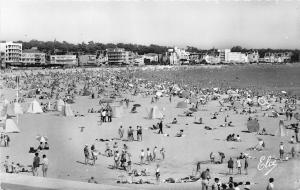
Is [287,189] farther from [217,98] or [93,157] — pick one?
[217,98]

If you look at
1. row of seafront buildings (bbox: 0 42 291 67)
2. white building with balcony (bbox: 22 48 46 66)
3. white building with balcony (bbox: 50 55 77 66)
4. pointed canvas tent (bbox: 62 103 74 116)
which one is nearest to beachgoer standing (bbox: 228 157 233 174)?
pointed canvas tent (bbox: 62 103 74 116)

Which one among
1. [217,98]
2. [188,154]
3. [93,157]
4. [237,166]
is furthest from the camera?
[217,98]

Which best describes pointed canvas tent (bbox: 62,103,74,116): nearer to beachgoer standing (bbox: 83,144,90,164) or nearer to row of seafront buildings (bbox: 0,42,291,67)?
beachgoer standing (bbox: 83,144,90,164)

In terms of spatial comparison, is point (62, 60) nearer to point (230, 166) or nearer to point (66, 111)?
point (66, 111)

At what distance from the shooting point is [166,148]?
21.1 meters

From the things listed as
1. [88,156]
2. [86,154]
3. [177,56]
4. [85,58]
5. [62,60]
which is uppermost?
[177,56]

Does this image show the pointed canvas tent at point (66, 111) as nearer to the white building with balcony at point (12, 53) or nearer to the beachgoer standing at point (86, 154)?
the beachgoer standing at point (86, 154)

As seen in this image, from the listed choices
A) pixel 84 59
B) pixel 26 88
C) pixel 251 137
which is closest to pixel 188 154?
pixel 251 137

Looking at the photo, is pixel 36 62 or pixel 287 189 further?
pixel 36 62

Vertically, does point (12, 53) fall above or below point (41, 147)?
above

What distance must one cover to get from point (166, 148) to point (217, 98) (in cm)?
2307

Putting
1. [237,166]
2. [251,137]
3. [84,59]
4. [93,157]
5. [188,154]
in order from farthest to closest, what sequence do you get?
[84,59], [251,137], [188,154], [93,157], [237,166]

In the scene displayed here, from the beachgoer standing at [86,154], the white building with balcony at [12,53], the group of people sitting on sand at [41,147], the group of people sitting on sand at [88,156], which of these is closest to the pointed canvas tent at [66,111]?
the group of people sitting on sand at [41,147]

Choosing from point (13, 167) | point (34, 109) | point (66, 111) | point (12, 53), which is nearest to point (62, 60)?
point (12, 53)
